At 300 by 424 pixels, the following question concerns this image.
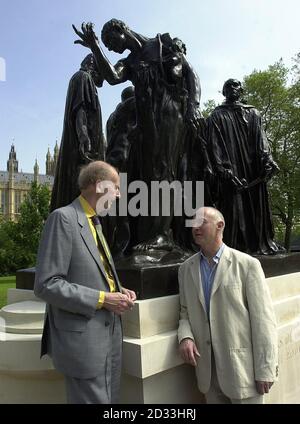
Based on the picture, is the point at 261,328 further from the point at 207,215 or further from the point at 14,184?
the point at 14,184

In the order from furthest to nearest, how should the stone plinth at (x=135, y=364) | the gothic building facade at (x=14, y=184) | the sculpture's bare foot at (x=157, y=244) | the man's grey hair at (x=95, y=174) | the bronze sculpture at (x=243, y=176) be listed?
the gothic building facade at (x=14, y=184) → the bronze sculpture at (x=243, y=176) → the sculpture's bare foot at (x=157, y=244) → the stone plinth at (x=135, y=364) → the man's grey hair at (x=95, y=174)

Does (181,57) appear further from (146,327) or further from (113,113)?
(146,327)

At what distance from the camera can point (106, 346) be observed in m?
2.02

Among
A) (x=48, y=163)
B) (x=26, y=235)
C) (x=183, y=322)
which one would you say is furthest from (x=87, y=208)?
(x=48, y=163)

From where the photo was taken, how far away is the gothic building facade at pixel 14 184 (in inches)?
3265

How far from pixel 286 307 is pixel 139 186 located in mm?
1951

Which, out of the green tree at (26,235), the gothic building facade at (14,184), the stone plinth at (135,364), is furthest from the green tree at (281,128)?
the gothic building facade at (14,184)

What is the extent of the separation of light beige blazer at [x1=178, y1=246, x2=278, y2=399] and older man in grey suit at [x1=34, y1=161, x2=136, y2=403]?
0.60m

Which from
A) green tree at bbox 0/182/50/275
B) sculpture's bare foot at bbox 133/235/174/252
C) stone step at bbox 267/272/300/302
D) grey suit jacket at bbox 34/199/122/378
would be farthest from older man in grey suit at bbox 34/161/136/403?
green tree at bbox 0/182/50/275

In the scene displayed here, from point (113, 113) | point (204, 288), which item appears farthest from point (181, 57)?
point (204, 288)

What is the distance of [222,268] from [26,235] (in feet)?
92.3

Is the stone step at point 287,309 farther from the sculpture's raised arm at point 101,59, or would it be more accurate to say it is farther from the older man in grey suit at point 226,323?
the sculpture's raised arm at point 101,59

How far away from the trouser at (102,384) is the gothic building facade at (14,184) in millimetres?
80716

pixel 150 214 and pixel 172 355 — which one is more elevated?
pixel 150 214
